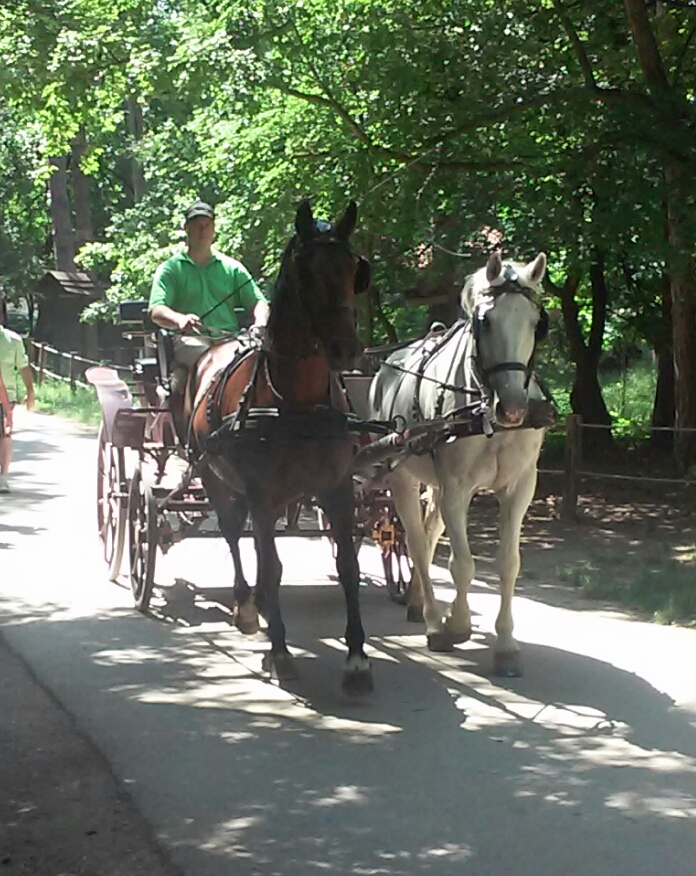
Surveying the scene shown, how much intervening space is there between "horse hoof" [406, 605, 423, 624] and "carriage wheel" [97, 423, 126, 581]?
262 centimetres

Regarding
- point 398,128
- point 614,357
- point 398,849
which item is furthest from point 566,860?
point 614,357

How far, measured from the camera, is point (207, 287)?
10133mm

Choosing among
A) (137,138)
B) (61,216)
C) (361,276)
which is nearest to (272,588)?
(361,276)

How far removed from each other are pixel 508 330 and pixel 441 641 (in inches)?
83.8

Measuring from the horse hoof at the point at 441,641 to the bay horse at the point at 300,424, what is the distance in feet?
3.23

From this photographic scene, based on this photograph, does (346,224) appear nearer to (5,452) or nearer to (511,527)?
(511,527)

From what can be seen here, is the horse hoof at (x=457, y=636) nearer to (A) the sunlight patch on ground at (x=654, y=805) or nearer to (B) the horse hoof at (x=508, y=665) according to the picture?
(B) the horse hoof at (x=508, y=665)

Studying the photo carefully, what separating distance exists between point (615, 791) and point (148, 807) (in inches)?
77.6

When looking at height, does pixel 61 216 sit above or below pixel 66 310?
above

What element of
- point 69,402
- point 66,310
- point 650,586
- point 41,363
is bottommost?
point 650,586

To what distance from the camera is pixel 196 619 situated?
32.4 ft

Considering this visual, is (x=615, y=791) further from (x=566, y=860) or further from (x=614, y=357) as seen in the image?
(x=614, y=357)

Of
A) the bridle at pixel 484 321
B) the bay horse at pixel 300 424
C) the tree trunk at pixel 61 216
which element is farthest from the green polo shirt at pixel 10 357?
the tree trunk at pixel 61 216

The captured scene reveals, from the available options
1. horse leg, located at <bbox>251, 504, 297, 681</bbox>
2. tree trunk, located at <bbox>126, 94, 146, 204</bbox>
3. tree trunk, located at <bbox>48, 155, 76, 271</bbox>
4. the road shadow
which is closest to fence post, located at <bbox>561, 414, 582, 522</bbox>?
the road shadow
